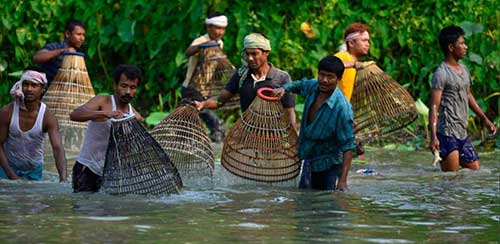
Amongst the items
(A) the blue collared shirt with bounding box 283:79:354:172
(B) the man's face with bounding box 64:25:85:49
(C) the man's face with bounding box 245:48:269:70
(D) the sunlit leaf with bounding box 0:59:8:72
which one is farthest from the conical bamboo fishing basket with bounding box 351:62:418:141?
(D) the sunlit leaf with bounding box 0:59:8:72

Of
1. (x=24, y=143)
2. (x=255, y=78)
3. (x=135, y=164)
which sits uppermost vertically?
(x=255, y=78)

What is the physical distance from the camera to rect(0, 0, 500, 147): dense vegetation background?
14.2 m

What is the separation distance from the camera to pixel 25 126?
9.59 meters

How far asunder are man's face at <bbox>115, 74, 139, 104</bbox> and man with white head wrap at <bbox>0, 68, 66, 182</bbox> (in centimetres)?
99

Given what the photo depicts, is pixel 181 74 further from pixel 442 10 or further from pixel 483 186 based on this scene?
pixel 483 186

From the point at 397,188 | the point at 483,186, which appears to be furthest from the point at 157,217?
the point at 483,186

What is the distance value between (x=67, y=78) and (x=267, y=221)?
561cm

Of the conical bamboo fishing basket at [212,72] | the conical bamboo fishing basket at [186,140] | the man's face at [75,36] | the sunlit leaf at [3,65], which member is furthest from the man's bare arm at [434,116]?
the sunlit leaf at [3,65]

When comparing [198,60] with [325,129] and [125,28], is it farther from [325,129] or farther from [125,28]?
[325,129]

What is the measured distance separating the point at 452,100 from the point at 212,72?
3.23 meters

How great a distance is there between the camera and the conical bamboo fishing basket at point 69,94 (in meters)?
12.9

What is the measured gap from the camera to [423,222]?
26.0 feet

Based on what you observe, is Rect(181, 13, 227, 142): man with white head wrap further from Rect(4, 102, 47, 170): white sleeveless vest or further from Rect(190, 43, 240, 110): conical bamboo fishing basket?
Rect(4, 102, 47, 170): white sleeveless vest

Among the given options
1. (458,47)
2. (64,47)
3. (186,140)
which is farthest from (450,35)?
(64,47)
